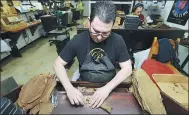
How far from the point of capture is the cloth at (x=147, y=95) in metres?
0.53

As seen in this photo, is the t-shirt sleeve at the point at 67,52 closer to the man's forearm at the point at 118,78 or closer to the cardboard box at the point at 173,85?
the man's forearm at the point at 118,78

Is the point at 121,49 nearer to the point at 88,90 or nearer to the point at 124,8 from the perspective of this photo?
the point at 88,90

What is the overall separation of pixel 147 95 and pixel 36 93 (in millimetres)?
617

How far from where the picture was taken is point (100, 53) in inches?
38.2

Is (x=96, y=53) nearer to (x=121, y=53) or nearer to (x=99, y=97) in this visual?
(x=121, y=53)

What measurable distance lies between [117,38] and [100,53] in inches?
7.3

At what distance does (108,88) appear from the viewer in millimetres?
738

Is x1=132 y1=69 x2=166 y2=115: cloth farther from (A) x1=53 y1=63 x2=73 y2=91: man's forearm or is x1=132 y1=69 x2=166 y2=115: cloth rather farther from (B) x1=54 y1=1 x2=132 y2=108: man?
(A) x1=53 y1=63 x2=73 y2=91: man's forearm

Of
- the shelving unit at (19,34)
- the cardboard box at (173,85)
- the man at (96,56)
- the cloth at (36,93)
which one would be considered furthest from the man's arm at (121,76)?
the shelving unit at (19,34)

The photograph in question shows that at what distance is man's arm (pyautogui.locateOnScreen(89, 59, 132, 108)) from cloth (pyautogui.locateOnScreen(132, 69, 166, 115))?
0.45 feet

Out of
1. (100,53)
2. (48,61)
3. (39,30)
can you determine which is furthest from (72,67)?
(39,30)

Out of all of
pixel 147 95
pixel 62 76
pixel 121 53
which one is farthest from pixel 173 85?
pixel 62 76

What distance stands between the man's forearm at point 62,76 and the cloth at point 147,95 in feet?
1.34

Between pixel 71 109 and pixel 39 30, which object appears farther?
pixel 39 30
